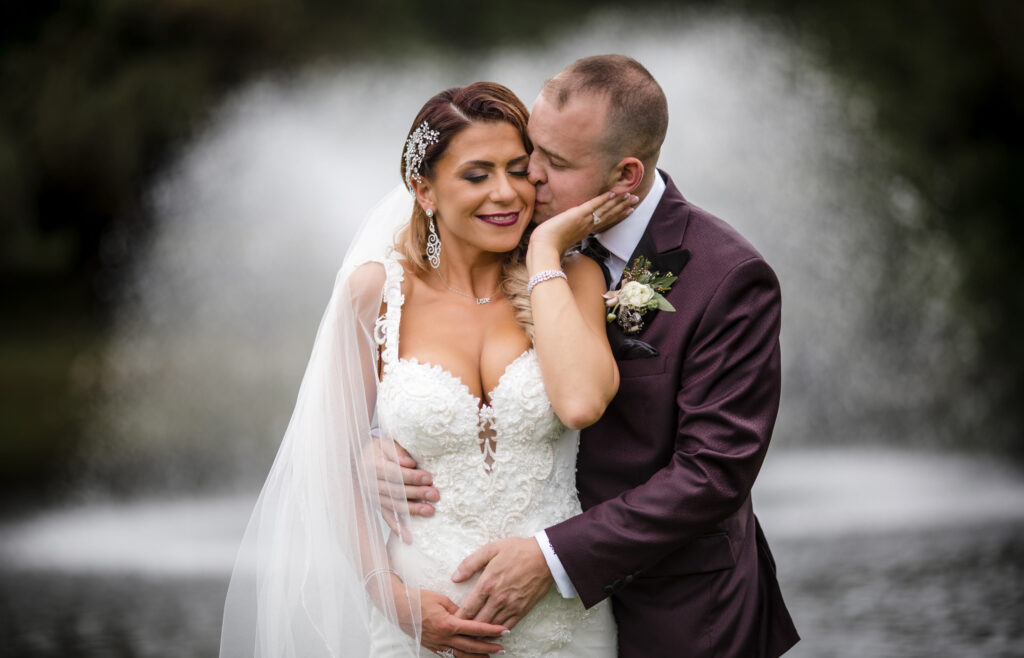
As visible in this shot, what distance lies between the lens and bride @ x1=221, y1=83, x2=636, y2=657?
2986mm

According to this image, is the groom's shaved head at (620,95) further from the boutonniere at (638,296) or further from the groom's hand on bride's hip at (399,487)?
the groom's hand on bride's hip at (399,487)

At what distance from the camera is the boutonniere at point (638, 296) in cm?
300

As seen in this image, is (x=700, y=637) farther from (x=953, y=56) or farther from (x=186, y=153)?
(x=953, y=56)

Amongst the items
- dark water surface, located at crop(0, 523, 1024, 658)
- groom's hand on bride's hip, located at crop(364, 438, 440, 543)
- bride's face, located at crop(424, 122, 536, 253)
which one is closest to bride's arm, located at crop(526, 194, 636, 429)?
bride's face, located at crop(424, 122, 536, 253)

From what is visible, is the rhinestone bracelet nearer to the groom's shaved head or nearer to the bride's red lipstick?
the bride's red lipstick

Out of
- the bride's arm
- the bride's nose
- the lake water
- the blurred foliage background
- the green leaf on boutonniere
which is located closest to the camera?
the bride's arm

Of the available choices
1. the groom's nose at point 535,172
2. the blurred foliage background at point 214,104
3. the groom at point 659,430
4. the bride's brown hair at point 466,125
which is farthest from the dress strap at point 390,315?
the blurred foliage background at point 214,104

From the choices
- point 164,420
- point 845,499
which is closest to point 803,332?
point 845,499

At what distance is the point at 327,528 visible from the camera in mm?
3053

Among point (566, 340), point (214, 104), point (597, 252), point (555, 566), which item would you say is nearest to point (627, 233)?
point (597, 252)

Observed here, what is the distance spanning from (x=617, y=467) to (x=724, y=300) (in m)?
0.58

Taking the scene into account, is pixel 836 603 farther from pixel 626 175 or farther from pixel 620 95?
pixel 620 95

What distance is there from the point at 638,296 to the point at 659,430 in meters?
0.39

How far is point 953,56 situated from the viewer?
13.3 metres
